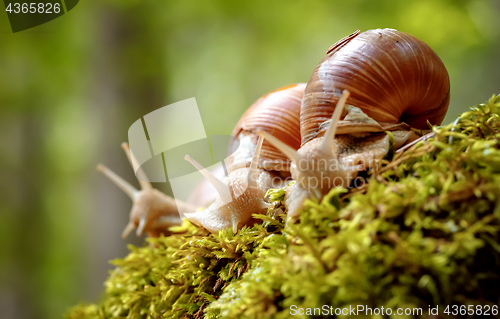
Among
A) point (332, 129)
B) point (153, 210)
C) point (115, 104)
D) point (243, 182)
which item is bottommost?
point (153, 210)


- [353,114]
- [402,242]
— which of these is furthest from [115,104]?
[402,242]

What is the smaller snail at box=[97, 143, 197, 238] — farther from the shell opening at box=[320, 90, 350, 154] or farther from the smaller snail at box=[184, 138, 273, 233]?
the shell opening at box=[320, 90, 350, 154]

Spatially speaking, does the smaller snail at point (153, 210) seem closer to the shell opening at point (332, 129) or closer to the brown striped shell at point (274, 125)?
the brown striped shell at point (274, 125)

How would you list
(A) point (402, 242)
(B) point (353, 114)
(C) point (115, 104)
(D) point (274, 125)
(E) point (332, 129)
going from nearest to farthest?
(A) point (402, 242) < (E) point (332, 129) < (B) point (353, 114) < (D) point (274, 125) < (C) point (115, 104)

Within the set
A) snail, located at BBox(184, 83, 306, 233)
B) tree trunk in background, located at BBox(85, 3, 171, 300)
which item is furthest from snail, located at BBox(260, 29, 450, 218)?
tree trunk in background, located at BBox(85, 3, 171, 300)

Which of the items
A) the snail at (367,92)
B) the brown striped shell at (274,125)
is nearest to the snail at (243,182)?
the brown striped shell at (274,125)

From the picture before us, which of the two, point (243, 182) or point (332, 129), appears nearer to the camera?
point (332, 129)

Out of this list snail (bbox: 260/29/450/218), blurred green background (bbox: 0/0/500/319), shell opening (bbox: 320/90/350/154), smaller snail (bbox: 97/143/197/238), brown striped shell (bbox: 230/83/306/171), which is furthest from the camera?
blurred green background (bbox: 0/0/500/319)

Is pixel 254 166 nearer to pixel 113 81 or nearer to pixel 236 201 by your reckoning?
pixel 236 201
